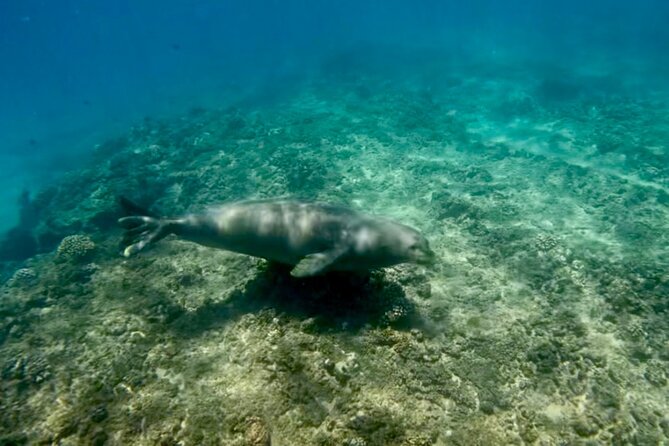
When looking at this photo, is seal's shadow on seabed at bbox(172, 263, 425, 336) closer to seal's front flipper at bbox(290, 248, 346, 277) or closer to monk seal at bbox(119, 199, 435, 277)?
monk seal at bbox(119, 199, 435, 277)

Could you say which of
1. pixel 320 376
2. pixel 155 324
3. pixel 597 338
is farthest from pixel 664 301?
pixel 155 324

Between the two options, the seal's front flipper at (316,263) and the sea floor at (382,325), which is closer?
the sea floor at (382,325)

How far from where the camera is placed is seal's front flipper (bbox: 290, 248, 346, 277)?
5418 millimetres

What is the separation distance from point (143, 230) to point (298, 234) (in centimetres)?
294

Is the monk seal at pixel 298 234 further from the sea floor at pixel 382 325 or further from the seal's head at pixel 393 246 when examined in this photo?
the sea floor at pixel 382 325

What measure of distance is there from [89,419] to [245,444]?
2.01m

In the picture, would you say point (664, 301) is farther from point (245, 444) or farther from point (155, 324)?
point (155, 324)

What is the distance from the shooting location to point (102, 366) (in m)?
5.76

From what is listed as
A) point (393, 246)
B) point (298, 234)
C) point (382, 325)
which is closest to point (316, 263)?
point (298, 234)

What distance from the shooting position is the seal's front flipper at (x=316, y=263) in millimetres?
5418

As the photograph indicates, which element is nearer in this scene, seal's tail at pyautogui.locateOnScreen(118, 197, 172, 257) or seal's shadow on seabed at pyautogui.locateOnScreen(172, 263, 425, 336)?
seal's shadow on seabed at pyautogui.locateOnScreen(172, 263, 425, 336)

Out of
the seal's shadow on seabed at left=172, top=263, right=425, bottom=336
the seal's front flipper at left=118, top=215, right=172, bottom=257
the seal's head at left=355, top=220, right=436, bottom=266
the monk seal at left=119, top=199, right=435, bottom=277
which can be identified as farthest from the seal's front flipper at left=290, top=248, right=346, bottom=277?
the seal's front flipper at left=118, top=215, right=172, bottom=257

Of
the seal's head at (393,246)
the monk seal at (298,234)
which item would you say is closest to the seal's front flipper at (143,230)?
the monk seal at (298,234)

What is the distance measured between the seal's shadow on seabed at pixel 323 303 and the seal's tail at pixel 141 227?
4.74 feet
